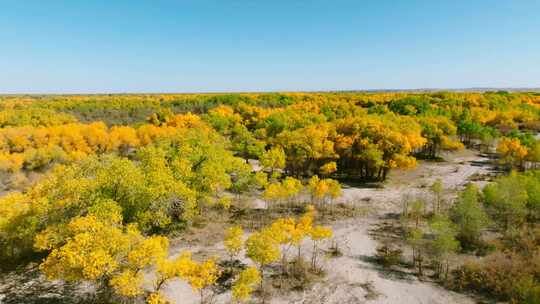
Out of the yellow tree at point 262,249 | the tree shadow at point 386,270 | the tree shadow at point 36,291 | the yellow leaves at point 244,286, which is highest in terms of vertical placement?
the yellow tree at point 262,249

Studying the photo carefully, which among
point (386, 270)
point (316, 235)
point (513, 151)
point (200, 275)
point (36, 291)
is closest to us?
point (200, 275)

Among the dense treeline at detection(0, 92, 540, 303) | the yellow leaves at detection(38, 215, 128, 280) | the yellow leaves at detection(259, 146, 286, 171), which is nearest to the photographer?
the yellow leaves at detection(38, 215, 128, 280)

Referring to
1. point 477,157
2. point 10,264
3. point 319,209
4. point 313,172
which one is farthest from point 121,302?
point 477,157

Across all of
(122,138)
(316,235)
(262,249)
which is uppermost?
(122,138)

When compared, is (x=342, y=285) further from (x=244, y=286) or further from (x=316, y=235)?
(x=244, y=286)

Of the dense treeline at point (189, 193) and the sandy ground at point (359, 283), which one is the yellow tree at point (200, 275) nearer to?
the dense treeline at point (189, 193)

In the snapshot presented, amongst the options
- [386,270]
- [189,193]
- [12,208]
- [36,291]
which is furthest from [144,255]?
[386,270]

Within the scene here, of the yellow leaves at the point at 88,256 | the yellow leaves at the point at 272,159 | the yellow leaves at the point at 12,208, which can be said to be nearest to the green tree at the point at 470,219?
the yellow leaves at the point at 272,159

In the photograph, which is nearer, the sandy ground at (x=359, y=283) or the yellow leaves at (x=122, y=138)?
the sandy ground at (x=359, y=283)

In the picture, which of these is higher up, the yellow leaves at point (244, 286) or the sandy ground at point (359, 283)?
the yellow leaves at point (244, 286)

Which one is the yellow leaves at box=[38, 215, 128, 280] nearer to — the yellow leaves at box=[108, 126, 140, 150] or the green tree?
the green tree

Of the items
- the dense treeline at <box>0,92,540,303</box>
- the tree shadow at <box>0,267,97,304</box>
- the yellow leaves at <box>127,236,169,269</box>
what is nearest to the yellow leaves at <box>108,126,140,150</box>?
the dense treeline at <box>0,92,540,303</box>
